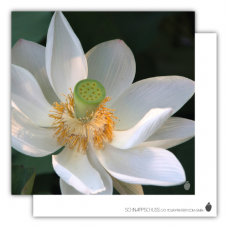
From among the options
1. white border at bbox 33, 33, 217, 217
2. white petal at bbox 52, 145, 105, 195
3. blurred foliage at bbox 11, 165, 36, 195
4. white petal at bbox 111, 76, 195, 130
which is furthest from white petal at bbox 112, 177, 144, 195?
blurred foliage at bbox 11, 165, 36, 195

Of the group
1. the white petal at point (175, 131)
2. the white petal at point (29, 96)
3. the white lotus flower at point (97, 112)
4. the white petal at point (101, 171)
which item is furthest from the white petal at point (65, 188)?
the white petal at point (175, 131)

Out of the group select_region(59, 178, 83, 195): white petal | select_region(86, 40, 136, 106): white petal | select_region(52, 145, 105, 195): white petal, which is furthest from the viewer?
select_region(86, 40, 136, 106): white petal

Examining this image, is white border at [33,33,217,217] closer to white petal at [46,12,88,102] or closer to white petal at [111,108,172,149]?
white petal at [111,108,172,149]

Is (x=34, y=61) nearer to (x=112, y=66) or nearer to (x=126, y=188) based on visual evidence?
(x=112, y=66)

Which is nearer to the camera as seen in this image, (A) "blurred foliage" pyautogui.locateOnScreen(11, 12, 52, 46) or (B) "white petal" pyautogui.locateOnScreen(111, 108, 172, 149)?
(B) "white petal" pyautogui.locateOnScreen(111, 108, 172, 149)
